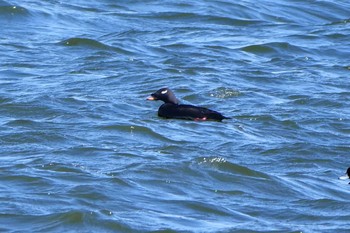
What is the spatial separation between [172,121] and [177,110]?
15 centimetres

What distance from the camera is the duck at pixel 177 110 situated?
14.7m

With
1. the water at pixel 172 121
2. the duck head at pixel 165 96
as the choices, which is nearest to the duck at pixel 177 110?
the duck head at pixel 165 96

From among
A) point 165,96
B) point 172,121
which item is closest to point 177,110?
point 172,121

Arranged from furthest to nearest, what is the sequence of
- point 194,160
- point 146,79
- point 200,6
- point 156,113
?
point 200,6 < point 146,79 < point 156,113 < point 194,160

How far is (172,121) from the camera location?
15.1 meters

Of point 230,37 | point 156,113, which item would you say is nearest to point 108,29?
point 230,37

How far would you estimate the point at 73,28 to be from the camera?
2081 cm

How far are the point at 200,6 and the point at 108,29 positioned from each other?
120 inches

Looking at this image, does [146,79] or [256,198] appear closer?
[256,198]

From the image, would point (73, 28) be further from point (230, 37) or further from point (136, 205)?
point (136, 205)

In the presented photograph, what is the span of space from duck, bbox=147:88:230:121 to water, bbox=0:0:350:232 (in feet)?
0.35

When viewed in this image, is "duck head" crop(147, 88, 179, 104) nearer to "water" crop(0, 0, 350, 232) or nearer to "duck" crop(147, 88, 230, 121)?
"duck" crop(147, 88, 230, 121)

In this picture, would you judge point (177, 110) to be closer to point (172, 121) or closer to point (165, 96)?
point (172, 121)

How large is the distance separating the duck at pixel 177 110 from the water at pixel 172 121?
0.35 ft
